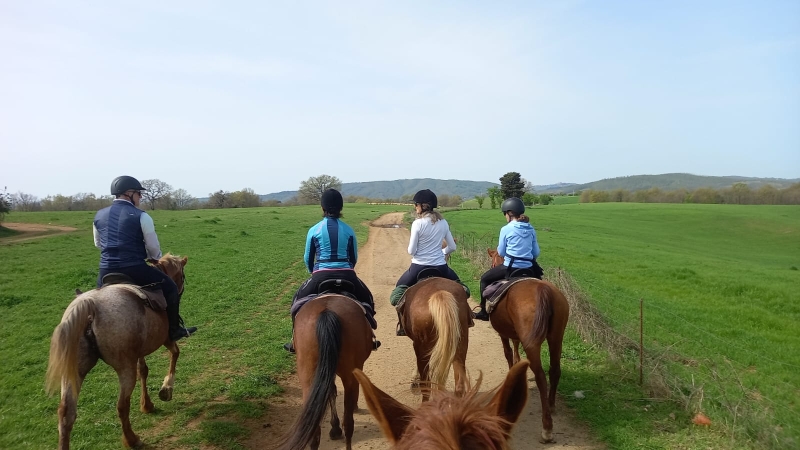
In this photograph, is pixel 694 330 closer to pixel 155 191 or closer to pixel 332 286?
pixel 332 286

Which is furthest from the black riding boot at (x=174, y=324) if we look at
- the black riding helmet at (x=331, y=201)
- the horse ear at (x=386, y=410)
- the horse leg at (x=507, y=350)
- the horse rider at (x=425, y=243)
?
the horse ear at (x=386, y=410)

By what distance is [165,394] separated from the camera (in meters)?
6.23

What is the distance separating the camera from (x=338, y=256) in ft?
18.0

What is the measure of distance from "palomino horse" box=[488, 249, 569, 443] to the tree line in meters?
91.1

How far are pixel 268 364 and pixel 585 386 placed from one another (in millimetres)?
5123

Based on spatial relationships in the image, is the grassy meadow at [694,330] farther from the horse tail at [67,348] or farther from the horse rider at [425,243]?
the horse tail at [67,348]

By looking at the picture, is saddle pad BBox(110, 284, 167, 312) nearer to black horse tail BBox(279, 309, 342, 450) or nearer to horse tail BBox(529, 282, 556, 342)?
black horse tail BBox(279, 309, 342, 450)

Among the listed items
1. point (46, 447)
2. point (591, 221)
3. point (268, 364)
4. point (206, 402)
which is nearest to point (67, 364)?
point (46, 447)

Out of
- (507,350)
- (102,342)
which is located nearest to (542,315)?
(507,350)

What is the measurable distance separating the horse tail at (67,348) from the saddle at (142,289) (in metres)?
0.69

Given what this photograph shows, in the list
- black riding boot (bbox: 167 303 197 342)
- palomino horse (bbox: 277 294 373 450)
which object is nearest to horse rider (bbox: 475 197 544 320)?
palomino horse (bbox: 277 294 373 450)

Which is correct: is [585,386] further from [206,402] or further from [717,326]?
[717,326]

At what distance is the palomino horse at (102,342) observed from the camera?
4.36 m

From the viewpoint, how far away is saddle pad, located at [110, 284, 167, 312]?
5.20 metres
